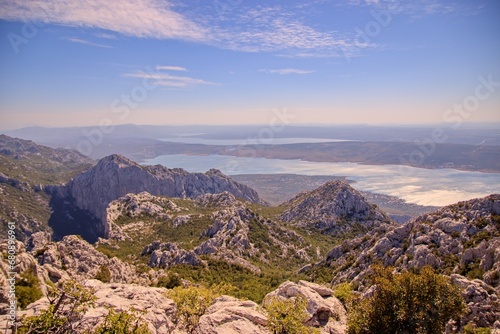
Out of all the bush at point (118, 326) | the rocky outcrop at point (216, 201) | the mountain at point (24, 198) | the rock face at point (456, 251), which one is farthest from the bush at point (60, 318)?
the mountain at point (24, 198)

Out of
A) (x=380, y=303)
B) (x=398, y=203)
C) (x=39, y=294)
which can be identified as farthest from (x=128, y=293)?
(x=398, y=203)

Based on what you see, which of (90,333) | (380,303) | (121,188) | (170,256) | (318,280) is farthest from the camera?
(121,188)

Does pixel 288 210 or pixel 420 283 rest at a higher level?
pixel 420 283

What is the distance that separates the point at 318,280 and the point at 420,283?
84.6 ft

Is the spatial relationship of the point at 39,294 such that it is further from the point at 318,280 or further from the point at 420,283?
the point at 318,280

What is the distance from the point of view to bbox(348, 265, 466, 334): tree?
17.0 metres

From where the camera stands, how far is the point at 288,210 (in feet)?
319

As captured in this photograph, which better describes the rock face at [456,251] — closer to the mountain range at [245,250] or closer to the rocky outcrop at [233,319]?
the mountain range at [245,250]

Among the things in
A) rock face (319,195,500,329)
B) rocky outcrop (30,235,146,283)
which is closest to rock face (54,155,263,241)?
rocky outcrop (30,235,146,283)

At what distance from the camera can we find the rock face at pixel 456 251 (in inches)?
827

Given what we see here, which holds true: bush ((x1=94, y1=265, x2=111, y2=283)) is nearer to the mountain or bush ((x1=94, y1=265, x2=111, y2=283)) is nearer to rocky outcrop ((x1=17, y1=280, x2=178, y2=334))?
rocky outcrop ((x1=17, y1=280, x2=178, y2=334))

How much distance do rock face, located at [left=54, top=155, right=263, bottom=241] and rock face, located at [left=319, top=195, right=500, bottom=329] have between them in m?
106

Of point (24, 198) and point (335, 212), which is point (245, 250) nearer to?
point (335, 212)

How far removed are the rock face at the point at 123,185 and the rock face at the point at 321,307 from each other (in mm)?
114892
